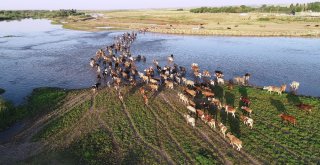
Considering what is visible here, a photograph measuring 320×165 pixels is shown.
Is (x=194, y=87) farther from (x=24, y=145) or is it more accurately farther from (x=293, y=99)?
(x=24, y=145)

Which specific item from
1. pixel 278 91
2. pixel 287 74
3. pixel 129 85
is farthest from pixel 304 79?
pixel 129 85

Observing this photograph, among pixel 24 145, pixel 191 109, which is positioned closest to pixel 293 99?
pixel 191 109

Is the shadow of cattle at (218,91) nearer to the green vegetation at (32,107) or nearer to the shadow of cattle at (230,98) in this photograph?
the shadow of cattle at (230,98)

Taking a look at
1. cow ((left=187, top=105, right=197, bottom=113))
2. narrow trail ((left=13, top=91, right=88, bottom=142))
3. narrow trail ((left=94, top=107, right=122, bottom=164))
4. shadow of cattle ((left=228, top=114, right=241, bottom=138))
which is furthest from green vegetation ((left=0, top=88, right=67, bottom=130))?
shadow of cattle ((left=228, top=114, right=241, bottom=138))

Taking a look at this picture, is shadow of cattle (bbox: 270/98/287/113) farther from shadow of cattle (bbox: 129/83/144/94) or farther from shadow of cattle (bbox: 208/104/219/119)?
shadow of cattle (bbox: 129/83/144/94)

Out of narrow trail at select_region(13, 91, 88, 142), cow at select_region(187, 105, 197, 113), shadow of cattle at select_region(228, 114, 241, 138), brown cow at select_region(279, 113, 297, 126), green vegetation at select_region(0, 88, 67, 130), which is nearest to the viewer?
shadow of cattle at select_region(228, 114, 241, 138)

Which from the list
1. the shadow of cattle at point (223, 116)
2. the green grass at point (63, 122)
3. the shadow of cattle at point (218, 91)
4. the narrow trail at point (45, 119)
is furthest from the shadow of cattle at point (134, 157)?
the shadow of cattle at point (218, 91)
